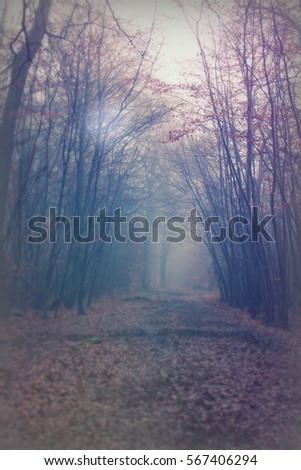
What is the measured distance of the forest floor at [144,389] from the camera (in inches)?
186

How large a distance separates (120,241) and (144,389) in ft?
55.1

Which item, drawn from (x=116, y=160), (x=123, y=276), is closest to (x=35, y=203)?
(x=116, y=160)

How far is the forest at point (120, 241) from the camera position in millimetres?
5238

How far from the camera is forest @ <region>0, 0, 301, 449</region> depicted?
5238mm

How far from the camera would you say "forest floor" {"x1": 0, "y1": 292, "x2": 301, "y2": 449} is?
4.72 meters

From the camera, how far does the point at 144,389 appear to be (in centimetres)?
622

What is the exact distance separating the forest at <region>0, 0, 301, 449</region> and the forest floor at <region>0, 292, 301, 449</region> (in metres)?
0.03

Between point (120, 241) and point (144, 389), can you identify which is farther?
point (120, 241)

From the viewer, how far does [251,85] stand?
39.6 feet

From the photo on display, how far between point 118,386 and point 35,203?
→ 9.46 m

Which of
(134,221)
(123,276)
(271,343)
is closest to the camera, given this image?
(271,343)

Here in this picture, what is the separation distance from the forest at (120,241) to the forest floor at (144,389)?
3 cm

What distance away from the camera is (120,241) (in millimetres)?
22797

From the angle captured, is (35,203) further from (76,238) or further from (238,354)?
(238,354)
